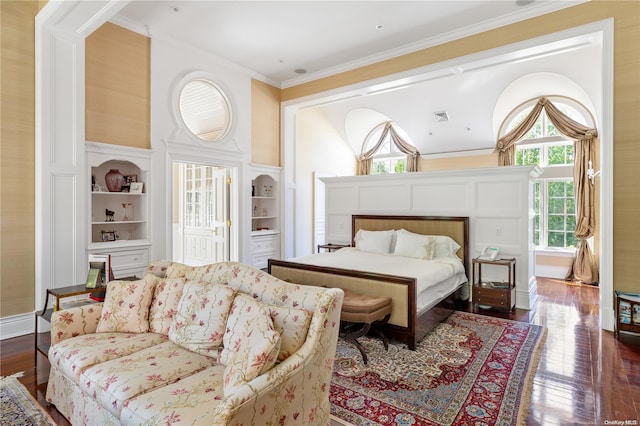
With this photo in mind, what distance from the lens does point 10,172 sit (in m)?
3.58

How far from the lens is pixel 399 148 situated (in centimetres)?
834

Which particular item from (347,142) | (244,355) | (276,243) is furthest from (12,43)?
(347,142)

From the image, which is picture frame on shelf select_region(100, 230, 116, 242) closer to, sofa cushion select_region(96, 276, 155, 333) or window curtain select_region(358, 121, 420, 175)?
sofa cushion select_region(96, 276, 155, 333)

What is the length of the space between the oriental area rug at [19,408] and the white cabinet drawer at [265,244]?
3935mm

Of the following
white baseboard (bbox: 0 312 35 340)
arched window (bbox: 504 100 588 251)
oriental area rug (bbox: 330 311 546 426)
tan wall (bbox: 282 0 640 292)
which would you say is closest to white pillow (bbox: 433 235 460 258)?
oriental area rug (bbox: 330 311 546 426)

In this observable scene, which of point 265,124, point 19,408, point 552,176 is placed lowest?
point 19,408

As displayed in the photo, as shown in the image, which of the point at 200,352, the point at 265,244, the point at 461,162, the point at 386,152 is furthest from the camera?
the point at 386,152

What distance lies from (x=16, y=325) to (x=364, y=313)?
3614 millimetres

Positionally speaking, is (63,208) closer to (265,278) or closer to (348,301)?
(265,278)

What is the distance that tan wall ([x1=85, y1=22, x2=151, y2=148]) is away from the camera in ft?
13.9

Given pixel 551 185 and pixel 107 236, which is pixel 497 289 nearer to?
pixel 551 185

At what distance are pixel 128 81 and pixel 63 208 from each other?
1.88 m

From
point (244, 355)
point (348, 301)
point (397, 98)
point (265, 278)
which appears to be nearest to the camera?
point (244, 355)

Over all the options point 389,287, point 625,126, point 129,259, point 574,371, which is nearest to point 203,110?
point 129,259
